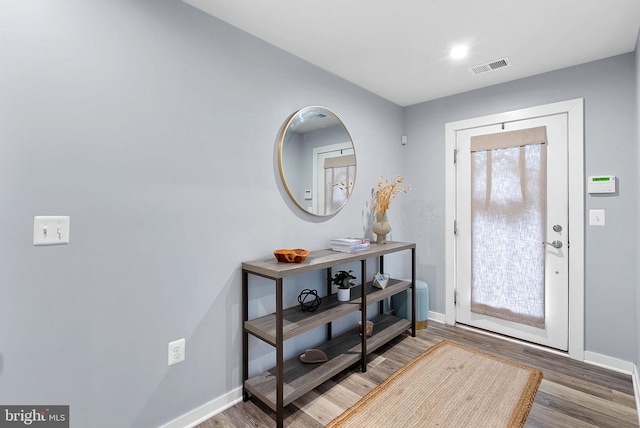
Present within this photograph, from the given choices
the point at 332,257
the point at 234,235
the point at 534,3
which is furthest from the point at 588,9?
the point at 234,235

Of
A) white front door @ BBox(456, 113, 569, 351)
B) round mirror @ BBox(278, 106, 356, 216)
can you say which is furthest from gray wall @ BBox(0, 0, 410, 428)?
white front door @ BBox(456, 113, 569, 351)

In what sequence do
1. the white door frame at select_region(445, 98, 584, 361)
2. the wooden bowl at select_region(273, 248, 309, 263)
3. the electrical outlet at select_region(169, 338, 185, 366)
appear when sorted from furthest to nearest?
the white door frame at select_region(445, 98, 584, 361) < the wooden bowl at select_region(273, 248, 309, 263) < the electrical outlet at select_region(169, 338, 185, 366)

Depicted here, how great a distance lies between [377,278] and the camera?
2.75 meters

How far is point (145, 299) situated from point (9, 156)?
827mm

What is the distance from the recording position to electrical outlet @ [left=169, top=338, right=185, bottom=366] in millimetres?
1658

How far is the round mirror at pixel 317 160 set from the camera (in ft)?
7.37

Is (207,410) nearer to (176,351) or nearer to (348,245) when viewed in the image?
(176,351)

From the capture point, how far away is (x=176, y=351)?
1.68m

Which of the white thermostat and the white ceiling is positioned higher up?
the white ceiling

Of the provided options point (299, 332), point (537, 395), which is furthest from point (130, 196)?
point (537, 395)

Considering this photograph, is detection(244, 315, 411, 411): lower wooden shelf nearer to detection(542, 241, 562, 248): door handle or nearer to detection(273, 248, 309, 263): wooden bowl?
detection(273, 248, 309, 263): wooden bowl

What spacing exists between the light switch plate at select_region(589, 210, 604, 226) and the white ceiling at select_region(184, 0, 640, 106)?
3.90 ft

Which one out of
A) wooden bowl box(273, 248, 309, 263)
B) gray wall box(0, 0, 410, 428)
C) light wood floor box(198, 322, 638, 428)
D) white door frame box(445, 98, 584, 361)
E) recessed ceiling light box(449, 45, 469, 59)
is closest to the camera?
gray wall box(0, 0, 410, 428)

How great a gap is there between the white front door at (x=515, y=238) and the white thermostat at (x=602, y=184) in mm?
158
